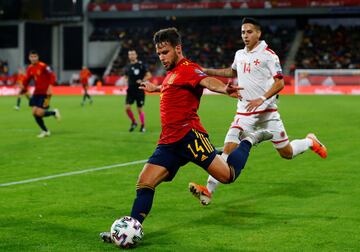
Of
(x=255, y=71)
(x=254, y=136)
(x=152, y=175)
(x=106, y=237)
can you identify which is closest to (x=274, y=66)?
(x=255, y=71)

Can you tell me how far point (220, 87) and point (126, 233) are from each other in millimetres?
1630

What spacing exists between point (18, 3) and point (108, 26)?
321 inches

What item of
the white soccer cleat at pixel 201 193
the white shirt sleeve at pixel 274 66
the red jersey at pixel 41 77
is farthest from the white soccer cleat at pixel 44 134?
the white soccer cleat at pixel 201 193

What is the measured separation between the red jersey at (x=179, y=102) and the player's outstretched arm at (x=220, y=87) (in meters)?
0.19

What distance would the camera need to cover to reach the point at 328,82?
41.0 metres

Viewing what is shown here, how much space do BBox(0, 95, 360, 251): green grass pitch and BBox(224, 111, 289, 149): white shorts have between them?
764mm

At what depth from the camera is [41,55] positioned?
60375mm

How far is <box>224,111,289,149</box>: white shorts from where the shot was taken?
9.30 m

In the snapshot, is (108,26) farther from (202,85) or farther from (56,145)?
(202,85)

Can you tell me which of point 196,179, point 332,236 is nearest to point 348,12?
point 196,179

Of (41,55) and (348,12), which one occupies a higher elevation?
(348,12)

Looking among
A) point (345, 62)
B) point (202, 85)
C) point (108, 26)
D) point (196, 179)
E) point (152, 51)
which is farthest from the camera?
point (108, 26)

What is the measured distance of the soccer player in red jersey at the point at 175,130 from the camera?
6.81 m

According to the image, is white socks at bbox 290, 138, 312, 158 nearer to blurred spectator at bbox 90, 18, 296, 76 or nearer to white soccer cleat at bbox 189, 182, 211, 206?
white soccer cleat at bbox 189, 182, 211, 206
